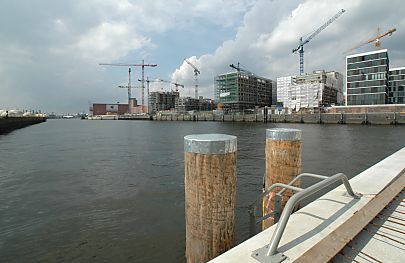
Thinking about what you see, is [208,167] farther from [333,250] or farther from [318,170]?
[318,170]

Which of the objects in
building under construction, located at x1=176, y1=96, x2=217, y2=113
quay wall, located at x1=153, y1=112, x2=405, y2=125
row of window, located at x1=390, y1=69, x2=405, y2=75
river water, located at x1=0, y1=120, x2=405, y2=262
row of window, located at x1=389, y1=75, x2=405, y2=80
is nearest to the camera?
river water, located at x1=0, y1=120, x2=405, y2=262

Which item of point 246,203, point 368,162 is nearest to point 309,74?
point 368,162

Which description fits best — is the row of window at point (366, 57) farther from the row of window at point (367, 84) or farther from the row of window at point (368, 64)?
the row of window at point (367, 84)

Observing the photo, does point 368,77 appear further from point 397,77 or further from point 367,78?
point 397,77

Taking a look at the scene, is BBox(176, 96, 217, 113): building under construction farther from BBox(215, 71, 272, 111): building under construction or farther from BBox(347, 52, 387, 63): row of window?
BBox(347, 52, 387, 63): row of window

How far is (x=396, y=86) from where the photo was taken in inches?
3841

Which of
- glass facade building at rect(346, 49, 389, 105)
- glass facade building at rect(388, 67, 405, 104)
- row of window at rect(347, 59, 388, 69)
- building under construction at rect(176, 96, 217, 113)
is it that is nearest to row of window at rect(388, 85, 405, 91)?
glass facade building at rect(388, 67, 405, 104)

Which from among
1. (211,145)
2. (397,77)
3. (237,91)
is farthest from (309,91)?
(211,145)

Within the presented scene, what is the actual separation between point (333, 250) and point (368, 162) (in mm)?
16562

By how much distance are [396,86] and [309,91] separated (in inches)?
1354

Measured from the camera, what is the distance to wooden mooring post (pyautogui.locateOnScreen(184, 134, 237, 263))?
9.39 feet

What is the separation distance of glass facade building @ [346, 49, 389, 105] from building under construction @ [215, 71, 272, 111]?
2818 inches

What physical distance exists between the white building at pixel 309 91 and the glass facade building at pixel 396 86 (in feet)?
88.0

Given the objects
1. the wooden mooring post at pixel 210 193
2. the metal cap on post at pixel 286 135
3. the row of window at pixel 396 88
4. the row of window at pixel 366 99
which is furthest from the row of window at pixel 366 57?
the wooden mooring post at pixel 210 193
